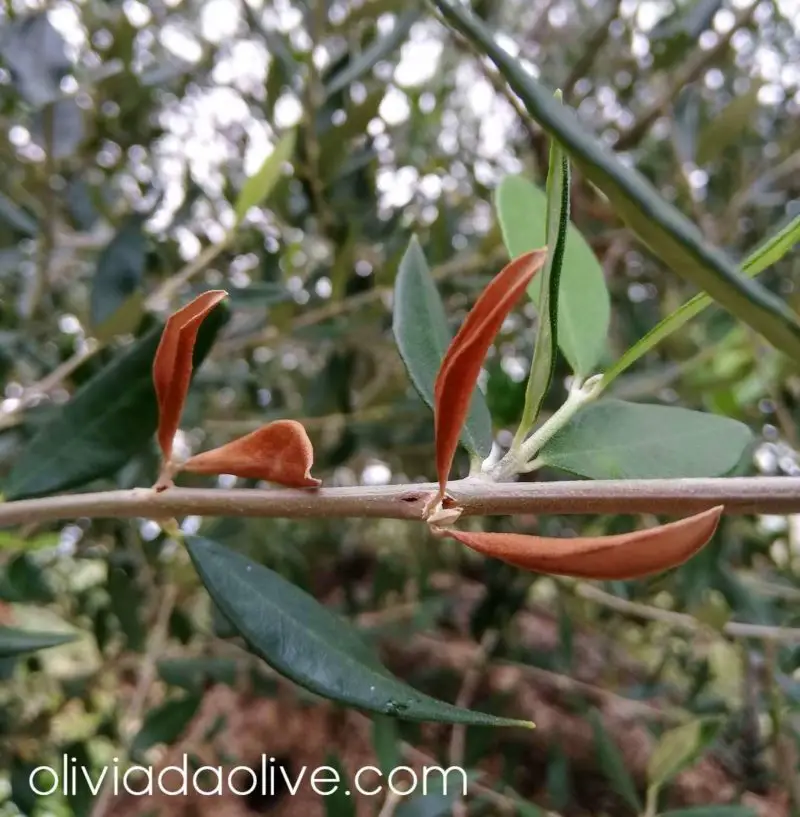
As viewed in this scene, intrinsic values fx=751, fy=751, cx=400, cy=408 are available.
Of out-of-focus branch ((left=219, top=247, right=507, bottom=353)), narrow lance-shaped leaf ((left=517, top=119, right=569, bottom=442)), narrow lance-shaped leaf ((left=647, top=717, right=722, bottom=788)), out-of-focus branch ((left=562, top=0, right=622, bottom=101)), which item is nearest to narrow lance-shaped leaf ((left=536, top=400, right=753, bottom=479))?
narrow lance-shaped leaf ((left=517, top=119, right=569, bottom=442))

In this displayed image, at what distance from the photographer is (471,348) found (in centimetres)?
22

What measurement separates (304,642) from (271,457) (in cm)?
8

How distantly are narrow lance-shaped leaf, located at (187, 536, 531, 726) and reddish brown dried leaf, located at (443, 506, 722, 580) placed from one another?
7 cm

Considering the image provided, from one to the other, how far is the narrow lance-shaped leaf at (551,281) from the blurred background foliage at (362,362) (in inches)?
7.2

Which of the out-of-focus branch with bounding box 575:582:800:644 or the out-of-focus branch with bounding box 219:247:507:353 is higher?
the out-of-focus branch with bounding box 219:247:507:353

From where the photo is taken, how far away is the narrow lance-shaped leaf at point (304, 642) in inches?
9.9

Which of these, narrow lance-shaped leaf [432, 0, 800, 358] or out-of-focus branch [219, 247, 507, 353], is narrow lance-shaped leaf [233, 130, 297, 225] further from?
narrow lance-shaped leaf [432, 0, 800, 358]

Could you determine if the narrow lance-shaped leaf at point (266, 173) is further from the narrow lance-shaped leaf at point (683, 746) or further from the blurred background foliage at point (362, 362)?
the narrow lance-shaped leaf at point (683, 746)

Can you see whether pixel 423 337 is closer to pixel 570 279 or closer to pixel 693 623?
pixel 570 279

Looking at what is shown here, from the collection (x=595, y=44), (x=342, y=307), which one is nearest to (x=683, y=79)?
(x=595, y=44)

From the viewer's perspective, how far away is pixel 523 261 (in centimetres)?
22

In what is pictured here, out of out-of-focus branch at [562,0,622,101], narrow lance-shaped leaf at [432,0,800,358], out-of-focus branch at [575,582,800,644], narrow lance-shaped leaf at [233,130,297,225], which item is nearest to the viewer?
narrow lance-shaped leaf at [432,0,800,358]

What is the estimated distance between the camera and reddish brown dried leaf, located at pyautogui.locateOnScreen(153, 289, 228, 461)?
0.84 feet

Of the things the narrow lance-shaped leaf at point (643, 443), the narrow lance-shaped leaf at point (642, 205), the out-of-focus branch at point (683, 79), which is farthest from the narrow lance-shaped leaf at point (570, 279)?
the out-of-focus branch at point (683, 79)
